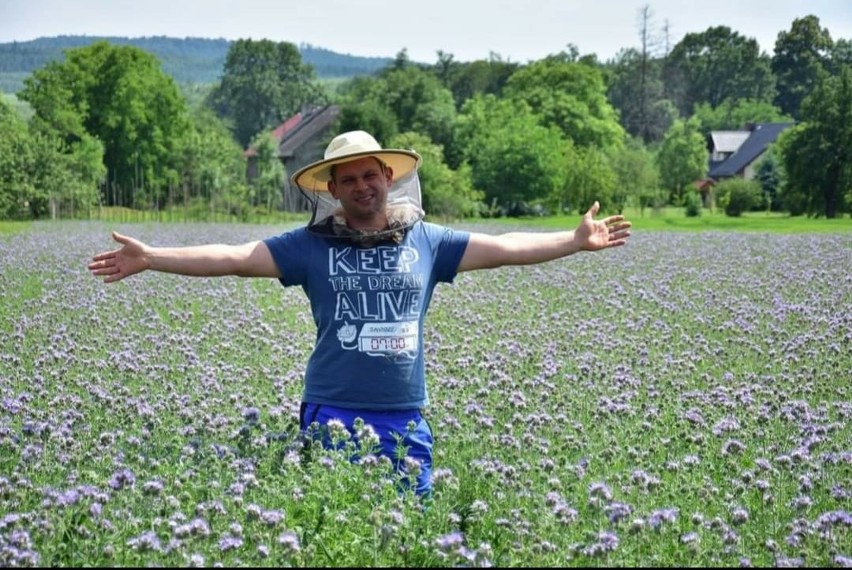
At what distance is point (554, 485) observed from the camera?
4.43 metres

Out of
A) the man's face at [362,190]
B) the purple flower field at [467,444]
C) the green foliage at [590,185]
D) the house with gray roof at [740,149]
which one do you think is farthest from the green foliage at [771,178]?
the man's face at [362,190]

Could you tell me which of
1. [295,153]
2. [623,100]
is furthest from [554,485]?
[623,100]

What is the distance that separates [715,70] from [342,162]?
98.1 m

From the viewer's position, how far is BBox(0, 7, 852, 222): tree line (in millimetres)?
41094

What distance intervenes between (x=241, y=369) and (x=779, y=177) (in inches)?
1935

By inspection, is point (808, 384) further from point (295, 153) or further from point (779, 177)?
point (295, 153)

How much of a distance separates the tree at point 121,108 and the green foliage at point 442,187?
13844mm

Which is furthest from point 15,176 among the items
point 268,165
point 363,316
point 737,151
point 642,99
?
point 642,99

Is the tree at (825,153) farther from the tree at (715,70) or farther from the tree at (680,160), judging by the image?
the tree at (715,70)

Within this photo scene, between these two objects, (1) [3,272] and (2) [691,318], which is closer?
(2) [691,318]

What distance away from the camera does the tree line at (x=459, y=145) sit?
41.1 meters

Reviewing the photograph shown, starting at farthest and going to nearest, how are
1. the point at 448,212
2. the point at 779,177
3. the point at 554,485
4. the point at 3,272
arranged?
the point at 779,177, the point at 448,212, the point at 3,272, the point at 554,485

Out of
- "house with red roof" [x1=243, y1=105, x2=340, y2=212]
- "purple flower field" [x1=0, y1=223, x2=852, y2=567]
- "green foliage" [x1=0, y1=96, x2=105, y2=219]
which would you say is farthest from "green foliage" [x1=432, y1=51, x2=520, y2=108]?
"purple flower field" [x1=0, y1=223, x2=852, y2=567]

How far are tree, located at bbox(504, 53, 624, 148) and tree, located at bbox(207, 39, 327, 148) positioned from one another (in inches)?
1896
